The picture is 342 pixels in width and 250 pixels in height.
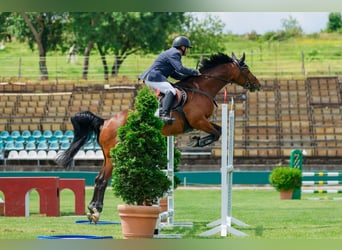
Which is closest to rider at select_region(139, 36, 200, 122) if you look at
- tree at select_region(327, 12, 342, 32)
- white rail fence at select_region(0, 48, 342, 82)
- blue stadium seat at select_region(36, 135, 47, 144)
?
blue stadium seat at select_region(36, 135, 47, 144)

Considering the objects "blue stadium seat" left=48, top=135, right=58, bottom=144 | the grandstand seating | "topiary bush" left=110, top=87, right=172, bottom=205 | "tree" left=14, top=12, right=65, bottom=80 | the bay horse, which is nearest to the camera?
"topiary bush" left=110, top=87, right=172, bottom=205

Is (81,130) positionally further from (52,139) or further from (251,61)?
(251,61)

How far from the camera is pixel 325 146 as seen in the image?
2584 centimetres

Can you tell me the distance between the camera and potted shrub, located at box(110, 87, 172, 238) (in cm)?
890

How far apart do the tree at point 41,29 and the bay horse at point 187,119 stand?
26.7 metres

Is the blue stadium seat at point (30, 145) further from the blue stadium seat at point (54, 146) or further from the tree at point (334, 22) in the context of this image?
the tree at point (334, 22)

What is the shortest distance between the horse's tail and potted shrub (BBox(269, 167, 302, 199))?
6.12 m

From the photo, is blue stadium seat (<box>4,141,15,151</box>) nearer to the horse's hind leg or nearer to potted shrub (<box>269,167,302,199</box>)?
potted shrub (<box>269,167,302,199</box>)

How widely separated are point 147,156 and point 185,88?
2874 mm

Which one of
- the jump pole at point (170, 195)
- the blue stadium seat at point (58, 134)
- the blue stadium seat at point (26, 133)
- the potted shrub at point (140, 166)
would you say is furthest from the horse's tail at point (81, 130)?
the blue stadium seat at point (26, 133)

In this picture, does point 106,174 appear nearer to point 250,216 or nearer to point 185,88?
point 185,88

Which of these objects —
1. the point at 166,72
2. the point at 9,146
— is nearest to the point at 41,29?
the point at 9,146

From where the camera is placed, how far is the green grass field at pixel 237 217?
967 centimetres

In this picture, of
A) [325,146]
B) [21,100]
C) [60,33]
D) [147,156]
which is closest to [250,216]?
[147,156]
